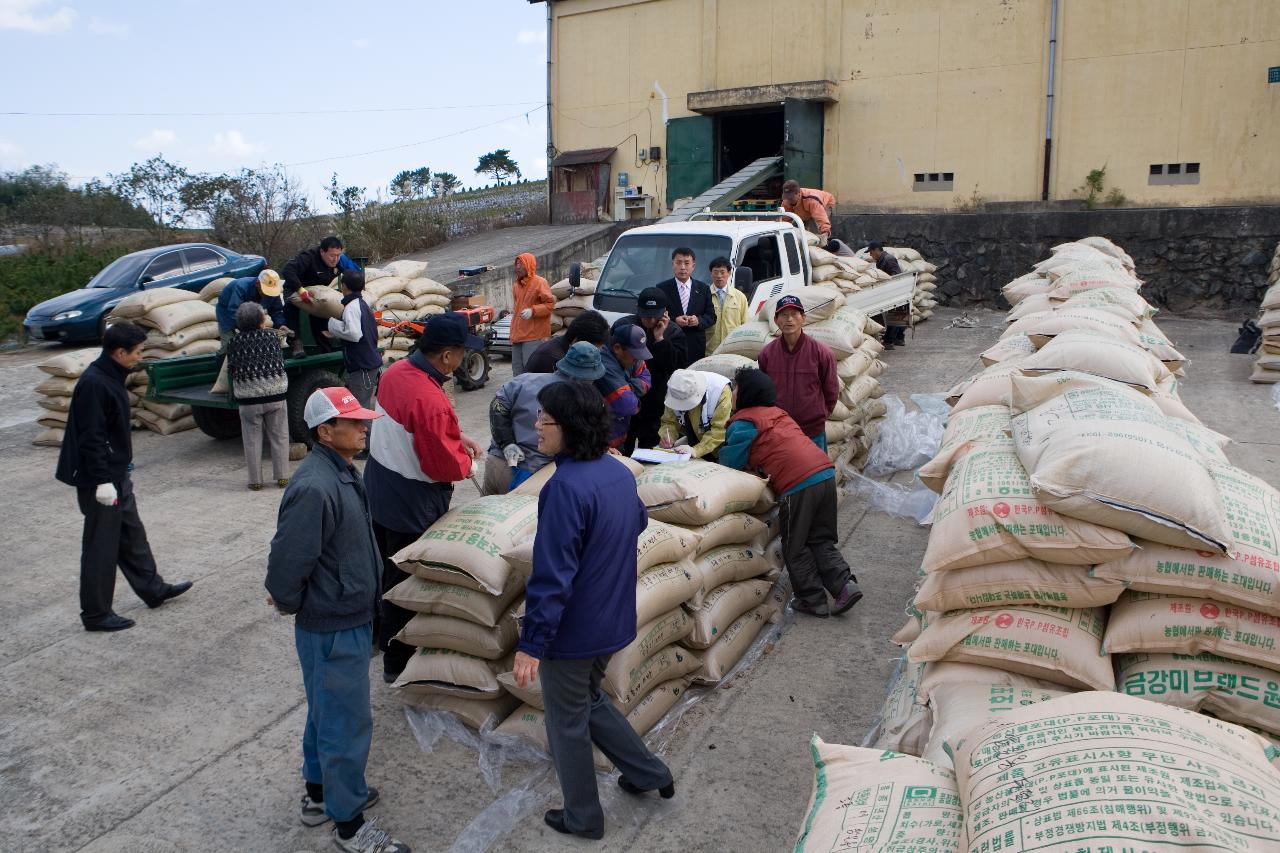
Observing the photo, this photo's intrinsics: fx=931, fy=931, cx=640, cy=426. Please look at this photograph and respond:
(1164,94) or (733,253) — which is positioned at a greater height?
(1164,94)

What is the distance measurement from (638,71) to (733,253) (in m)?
13.0

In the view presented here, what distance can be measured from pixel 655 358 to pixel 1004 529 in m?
3.13

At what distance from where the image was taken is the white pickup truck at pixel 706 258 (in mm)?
8477

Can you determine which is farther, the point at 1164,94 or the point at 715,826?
the point at 1164,94

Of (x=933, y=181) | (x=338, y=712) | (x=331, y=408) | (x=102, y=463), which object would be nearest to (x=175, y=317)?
(x=102, y=463)

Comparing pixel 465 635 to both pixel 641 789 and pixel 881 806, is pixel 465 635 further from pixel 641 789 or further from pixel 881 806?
pixel 881 806

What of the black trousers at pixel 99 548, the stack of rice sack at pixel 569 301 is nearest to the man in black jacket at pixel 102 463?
the black trousers at pixel 99 548

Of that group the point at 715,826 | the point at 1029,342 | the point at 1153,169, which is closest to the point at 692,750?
the point at 715,826

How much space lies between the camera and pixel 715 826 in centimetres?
329

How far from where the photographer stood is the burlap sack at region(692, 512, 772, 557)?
173 inches

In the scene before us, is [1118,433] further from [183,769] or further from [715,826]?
[183,769]

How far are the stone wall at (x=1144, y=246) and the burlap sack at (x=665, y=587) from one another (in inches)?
537

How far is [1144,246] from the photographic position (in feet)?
49.7

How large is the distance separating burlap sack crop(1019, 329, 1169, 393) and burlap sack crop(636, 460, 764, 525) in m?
1.71
